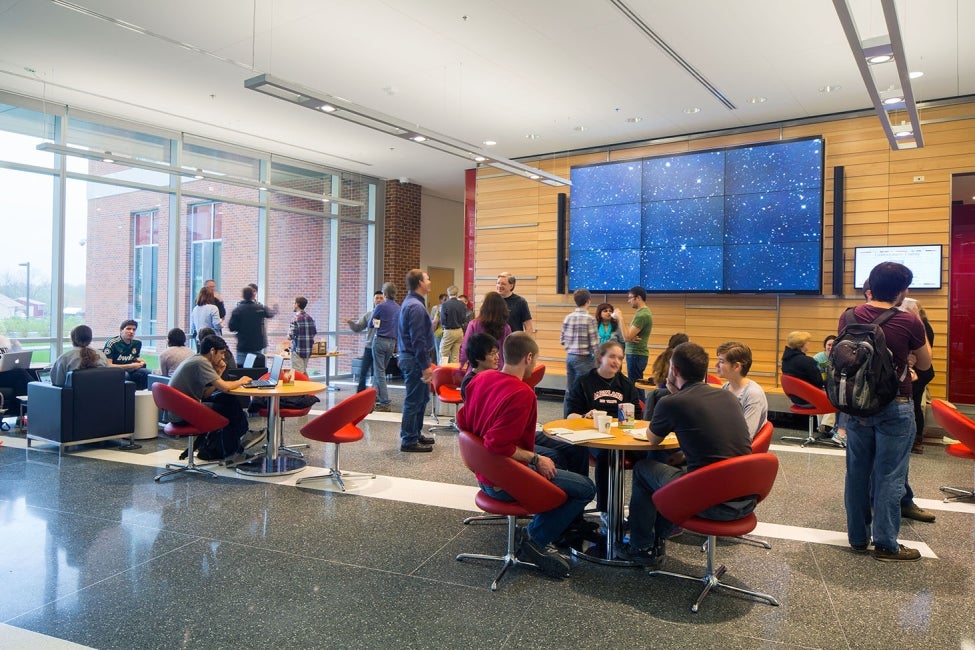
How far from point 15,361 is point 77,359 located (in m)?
1.47

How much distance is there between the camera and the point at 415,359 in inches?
236

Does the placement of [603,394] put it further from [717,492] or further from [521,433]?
[717,492]

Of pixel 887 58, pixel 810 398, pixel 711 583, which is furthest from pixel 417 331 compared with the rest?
pixel 887 58

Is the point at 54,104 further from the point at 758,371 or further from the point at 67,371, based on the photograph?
the point at 758,371

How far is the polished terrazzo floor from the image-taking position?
271cm

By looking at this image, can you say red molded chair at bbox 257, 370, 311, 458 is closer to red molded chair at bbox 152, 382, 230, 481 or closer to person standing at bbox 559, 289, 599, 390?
red molded chair at bbox 152, 382, 230, 481

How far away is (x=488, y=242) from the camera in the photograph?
10508mm

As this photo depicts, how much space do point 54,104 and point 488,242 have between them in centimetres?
617

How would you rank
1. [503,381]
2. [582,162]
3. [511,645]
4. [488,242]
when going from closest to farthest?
[511,645]
[503,381]
[582,162]
[488,242]

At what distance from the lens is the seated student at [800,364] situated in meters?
6.59

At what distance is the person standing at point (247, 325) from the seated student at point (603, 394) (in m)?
5.22

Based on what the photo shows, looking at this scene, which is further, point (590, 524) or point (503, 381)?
point (590, 524)

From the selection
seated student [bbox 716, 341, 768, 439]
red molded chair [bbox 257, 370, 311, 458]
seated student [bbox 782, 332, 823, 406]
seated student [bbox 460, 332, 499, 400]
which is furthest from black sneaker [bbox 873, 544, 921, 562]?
red molded chair [bbox 257, 370, 311, 458]

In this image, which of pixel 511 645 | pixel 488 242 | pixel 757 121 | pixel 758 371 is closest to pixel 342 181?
pixel 488 242
